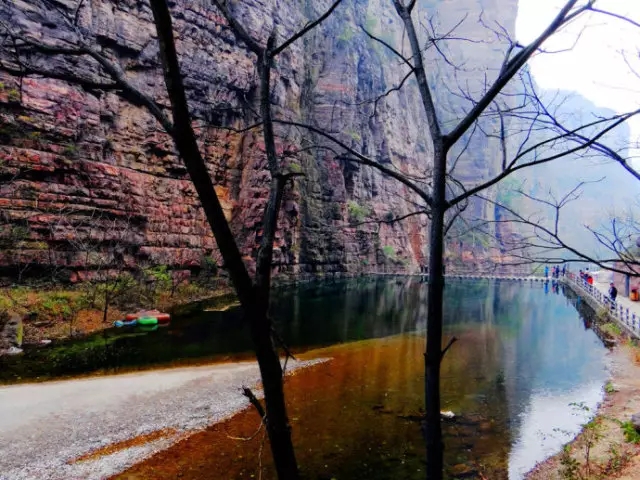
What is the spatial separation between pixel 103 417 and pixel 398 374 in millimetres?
9808

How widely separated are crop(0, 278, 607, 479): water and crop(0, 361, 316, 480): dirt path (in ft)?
6.04

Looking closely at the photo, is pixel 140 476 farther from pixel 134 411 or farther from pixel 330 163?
pixel 330 163

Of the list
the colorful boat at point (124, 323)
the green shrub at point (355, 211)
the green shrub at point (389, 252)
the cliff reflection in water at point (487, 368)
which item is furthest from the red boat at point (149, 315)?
the green shrub at point (389, 252)

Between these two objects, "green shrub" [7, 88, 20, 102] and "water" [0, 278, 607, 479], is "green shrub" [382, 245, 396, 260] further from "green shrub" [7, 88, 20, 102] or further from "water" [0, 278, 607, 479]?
"green shrub" [7, 88, 20, 102]

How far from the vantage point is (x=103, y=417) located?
12.1 m

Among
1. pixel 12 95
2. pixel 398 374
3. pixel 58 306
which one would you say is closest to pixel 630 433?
pixel 398 374

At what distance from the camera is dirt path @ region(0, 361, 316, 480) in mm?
9703

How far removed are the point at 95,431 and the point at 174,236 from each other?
27775 mm

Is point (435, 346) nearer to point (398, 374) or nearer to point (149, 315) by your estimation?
point (398, 374)

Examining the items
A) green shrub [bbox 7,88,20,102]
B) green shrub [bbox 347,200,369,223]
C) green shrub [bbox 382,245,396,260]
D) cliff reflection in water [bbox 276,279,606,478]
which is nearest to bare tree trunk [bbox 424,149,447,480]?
cliff reflection in water [bbox 276,279,606,478]

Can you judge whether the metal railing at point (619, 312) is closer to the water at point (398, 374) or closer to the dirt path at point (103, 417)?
the water at point (398, 374)

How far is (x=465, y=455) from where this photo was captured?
34.7ft

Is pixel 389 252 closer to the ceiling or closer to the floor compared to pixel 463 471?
closer to the ceiling

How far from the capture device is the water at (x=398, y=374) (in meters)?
10.8
